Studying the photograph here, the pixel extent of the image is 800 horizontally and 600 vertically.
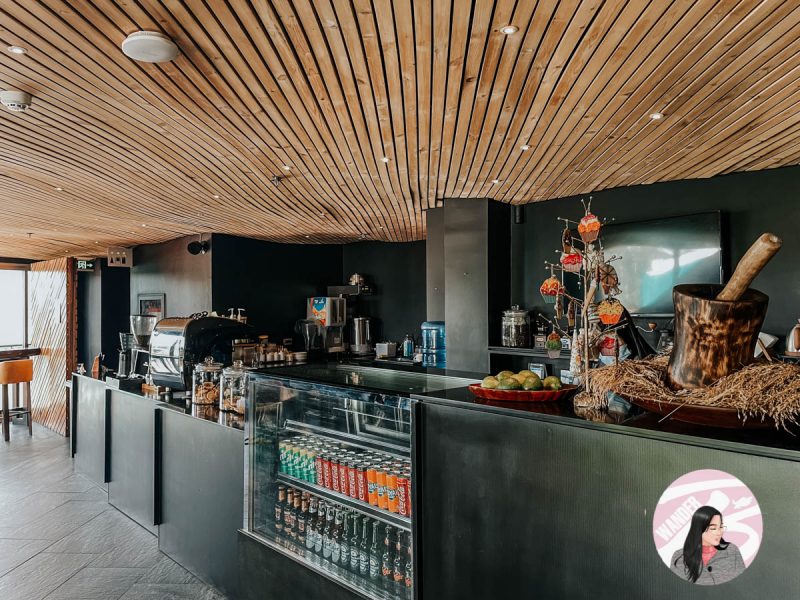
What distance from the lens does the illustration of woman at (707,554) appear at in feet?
4.30

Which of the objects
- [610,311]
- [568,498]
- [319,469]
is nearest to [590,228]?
[610,311]

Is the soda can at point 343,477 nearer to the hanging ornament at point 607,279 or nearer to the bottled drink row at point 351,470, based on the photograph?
the bottled drink row at point 351,470

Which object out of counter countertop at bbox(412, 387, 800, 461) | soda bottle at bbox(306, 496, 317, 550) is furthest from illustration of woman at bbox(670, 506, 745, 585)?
soda bottle at bbox(306, 496, 317, 550)

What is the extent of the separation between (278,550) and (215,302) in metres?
5.69

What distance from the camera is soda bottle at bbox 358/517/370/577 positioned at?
2.64 m

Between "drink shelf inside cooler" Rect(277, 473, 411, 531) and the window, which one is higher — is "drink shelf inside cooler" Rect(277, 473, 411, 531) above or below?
below

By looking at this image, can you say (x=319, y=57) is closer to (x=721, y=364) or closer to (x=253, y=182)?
(x=721, y=364)

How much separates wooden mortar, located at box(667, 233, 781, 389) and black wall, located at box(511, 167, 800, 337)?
381 cm

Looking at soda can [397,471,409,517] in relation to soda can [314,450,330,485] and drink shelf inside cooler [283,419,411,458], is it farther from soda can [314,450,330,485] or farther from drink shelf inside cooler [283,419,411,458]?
soda can [314,450,330,485]

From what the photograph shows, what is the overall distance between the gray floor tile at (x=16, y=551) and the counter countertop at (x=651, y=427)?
12.5 ft

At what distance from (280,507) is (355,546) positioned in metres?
0.57

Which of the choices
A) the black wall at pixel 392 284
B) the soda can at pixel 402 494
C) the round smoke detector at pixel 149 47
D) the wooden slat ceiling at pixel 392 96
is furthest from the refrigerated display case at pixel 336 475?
the black wall at pixel 392 284

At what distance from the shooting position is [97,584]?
12.0 feet

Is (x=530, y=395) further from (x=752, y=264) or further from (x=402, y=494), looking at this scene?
(x=402, y=494)
